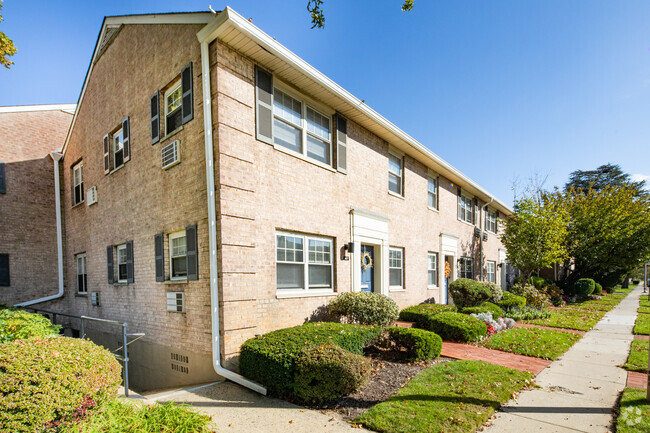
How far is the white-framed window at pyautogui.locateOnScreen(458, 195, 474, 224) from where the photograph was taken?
17672 mm

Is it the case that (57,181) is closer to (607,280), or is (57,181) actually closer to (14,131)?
(14,131)

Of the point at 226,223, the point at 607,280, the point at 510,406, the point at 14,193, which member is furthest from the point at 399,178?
the point at 607,280

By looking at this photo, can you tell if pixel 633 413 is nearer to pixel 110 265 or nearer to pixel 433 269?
pixel 433 269

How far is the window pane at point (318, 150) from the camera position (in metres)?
8.88

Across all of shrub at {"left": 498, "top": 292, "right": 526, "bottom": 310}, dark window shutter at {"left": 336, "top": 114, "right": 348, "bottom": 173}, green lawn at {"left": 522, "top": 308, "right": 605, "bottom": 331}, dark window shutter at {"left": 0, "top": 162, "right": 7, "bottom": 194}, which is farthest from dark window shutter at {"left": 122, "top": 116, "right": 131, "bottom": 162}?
green lawn at {"left": 522, "top": 308, "right": 605, "bottom": 331}

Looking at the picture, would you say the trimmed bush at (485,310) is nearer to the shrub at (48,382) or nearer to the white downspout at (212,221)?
the white downspout at (212,221)

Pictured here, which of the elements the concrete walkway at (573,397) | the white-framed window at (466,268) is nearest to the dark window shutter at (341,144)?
the concrete walkway at (573,397)

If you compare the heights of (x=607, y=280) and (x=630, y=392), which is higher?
(x=630, y=392)

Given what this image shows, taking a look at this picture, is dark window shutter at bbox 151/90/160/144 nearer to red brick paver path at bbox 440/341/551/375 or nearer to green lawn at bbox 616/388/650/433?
red brick paver path at bbox 440/341/551/375

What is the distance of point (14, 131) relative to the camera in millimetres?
13234

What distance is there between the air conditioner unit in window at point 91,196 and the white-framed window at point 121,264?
2323 millimetres

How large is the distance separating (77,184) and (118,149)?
3.85 m

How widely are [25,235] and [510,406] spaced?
15.4 meters

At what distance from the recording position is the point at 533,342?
8.96 m
